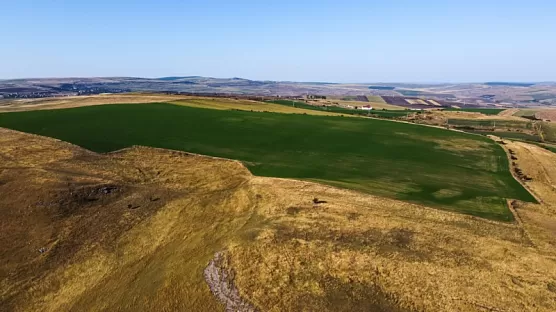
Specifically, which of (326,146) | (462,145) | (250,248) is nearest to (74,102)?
(326,146)

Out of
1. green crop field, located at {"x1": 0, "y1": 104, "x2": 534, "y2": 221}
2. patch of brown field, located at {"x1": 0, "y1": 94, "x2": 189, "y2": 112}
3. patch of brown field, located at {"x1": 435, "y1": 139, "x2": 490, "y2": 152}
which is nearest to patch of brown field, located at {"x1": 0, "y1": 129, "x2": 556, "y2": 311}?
green crop field, located at {"x1": 0, "y1": 104, "x2": 534, "y2": 221}

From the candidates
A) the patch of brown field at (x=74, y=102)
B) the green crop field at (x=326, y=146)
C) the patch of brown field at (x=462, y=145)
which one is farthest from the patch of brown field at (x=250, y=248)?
the patch of brown field at (x=74, y=102)

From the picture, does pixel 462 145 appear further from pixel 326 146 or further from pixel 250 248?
pixel 250 248

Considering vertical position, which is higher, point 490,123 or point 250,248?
point 250,248

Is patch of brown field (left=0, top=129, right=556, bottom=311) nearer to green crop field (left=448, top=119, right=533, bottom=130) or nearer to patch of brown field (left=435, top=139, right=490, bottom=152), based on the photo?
patch of brown field (left=435, top=139, right=490, bottom=152)

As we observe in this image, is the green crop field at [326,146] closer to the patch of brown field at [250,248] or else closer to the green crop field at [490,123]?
the patch of brown field at [250,248]

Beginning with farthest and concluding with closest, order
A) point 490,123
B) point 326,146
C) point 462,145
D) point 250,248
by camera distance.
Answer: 1. point 490,123
2. point 462,145
3. point 326,146
4. point 250,248

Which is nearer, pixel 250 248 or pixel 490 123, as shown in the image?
pixel 250 248
